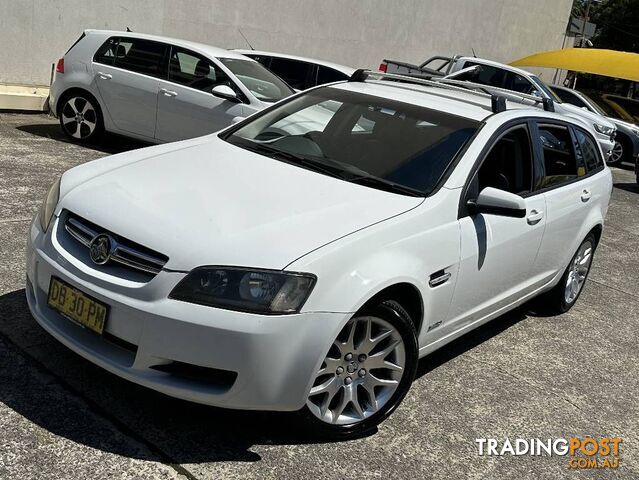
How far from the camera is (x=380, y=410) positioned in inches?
145

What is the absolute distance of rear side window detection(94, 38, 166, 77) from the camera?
952 centimetres

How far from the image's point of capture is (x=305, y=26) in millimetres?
17203

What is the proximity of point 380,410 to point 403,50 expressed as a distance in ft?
58.5

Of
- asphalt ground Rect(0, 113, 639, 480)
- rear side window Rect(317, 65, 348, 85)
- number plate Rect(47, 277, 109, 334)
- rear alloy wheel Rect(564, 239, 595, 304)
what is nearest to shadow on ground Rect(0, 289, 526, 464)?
asphalt ground Rect(0, 113, 639, 480)

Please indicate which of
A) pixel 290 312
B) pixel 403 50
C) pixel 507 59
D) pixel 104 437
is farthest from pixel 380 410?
pixel 507 59

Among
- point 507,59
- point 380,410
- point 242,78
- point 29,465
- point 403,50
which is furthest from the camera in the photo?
point 507,59

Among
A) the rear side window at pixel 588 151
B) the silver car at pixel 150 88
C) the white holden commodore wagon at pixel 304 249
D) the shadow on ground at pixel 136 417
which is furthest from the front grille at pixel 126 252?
the silver car at pixel 150 88

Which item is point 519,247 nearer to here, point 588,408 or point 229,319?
point 588,408

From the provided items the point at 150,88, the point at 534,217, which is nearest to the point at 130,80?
the point at 150,88

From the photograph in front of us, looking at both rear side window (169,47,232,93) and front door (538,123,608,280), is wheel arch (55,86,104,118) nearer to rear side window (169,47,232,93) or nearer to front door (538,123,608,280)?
rear side window (169,47,232,93)

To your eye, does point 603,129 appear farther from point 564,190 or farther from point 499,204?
point 499,204

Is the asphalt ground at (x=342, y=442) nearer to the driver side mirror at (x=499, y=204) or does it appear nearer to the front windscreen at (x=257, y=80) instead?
the driver side mirror at (x=499, y=204)

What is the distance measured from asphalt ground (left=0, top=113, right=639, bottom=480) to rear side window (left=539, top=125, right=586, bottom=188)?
43.5 inches

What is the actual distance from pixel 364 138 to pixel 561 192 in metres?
1.58
